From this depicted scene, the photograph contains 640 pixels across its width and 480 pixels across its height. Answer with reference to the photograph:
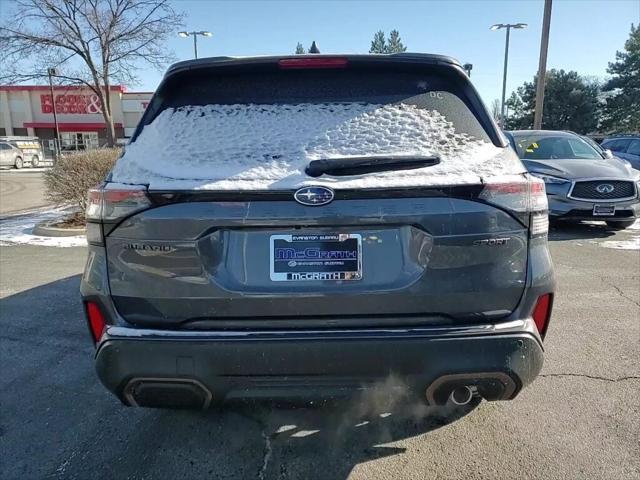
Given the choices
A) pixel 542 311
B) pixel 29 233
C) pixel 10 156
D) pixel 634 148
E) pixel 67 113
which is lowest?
pixel 29 233

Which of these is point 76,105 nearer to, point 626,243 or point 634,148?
point 634,148

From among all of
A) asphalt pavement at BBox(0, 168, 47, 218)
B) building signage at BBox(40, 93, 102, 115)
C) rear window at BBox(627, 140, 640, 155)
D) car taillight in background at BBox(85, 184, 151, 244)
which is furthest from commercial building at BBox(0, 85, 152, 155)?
car taillight in background at BBox(85, 184, 151, 244)

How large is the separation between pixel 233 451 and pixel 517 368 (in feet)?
4.87

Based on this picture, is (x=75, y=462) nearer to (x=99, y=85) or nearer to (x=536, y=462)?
(x=536, y=462)

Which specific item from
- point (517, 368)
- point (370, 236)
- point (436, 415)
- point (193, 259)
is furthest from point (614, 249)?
point (193, 259)

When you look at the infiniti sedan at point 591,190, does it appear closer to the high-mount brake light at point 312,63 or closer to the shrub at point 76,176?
the high-mount brake light at point 312,63

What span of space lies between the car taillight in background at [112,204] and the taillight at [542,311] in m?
1.68

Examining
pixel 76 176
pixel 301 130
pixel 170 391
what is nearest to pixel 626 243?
pixel 301 130

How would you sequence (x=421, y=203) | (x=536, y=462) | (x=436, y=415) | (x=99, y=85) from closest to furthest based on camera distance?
(x=421, y=203)
(x=536, y=462)
(x=436, y=415)
(x=99, y=85)

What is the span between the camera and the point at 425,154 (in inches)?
75.9

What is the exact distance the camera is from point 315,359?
72.9 inches

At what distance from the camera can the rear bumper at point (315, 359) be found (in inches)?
72.7

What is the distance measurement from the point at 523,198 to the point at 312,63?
3.76ft

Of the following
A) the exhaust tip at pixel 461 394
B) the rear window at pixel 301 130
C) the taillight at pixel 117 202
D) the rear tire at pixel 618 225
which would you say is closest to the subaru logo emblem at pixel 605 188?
the rear tire at pixel 618 225
